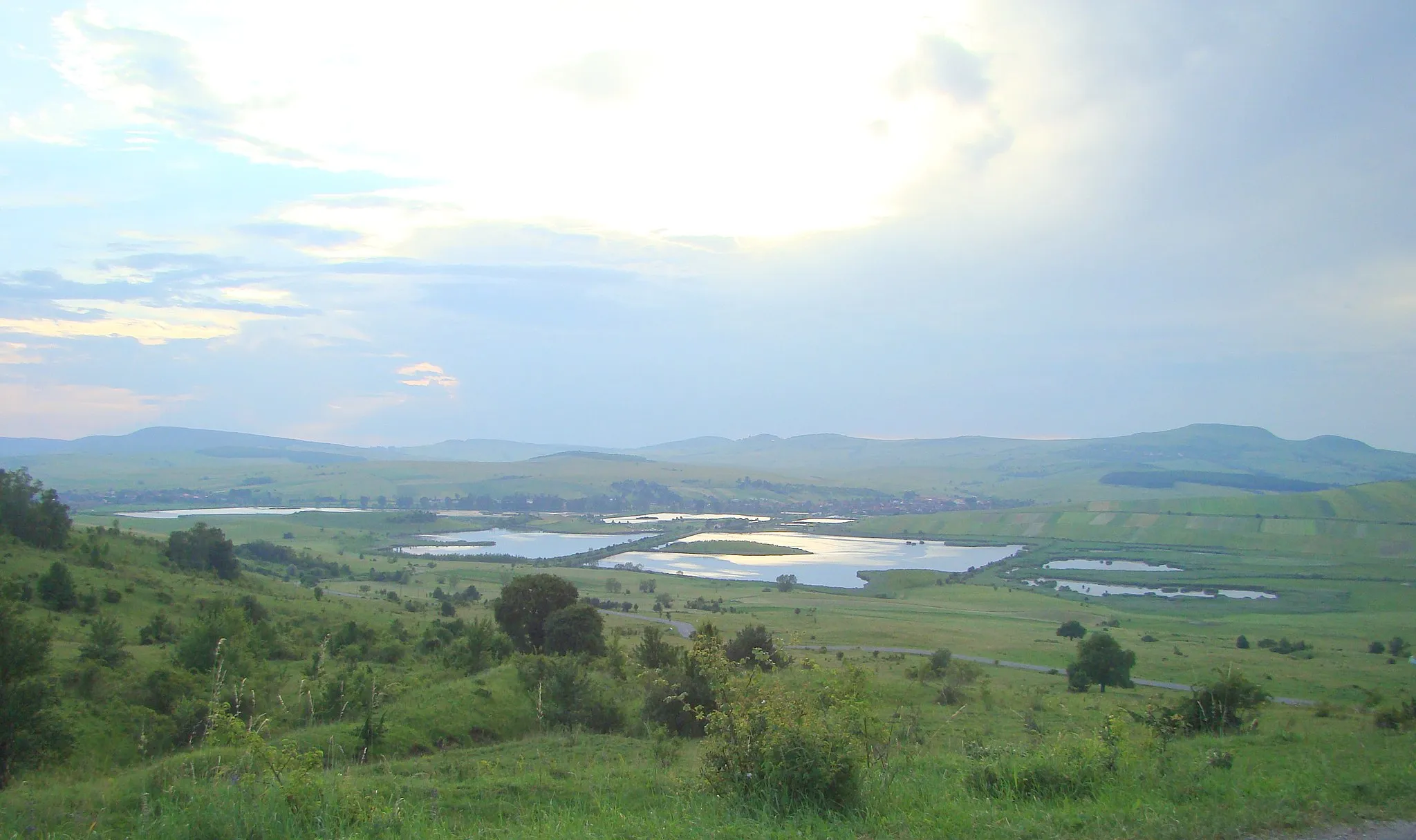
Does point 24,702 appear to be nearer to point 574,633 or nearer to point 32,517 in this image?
point 574,633

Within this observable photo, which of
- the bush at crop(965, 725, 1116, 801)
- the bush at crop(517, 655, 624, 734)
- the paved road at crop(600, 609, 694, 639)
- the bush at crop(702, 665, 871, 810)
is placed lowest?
the paved road at crop(600, 609, 694, 639)

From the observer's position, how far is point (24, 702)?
16250 millimetres

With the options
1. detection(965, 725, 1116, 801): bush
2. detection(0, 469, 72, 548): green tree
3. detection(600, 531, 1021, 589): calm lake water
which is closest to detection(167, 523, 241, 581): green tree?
detection(0, 469, 72, 548): green tree

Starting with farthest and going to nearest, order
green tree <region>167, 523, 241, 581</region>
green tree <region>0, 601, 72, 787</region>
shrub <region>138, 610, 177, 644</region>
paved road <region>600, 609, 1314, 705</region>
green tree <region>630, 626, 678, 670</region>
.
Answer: green tree <region>167, 523, 241, 581</region> < paved road <region>600, 609, 1314, 705</region> < green tree <region>630, 626, 678, 670</region> < shrub <region>138, 610, 177, 644</region> < green tree <region>0, 601, 72, 787</region>

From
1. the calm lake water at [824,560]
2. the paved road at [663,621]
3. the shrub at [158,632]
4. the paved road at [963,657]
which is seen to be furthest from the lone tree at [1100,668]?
the calm lake water at [824,560]

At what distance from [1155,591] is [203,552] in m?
93.1

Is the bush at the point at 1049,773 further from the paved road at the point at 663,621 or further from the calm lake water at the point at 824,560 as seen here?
the calm lake water at the point at 824,560

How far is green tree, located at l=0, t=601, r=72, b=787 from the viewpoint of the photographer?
51.7 ft

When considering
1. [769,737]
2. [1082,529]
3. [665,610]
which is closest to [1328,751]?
[769,737]

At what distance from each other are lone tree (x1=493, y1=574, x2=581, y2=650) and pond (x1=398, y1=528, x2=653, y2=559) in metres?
74.4

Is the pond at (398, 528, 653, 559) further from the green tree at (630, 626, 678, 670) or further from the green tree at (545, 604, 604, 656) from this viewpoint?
the green tree at (630, 626, 678, 670)

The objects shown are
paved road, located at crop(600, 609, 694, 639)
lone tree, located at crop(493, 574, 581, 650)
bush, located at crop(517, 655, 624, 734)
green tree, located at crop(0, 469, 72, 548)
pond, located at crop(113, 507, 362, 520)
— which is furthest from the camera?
pond, located at crop(113, 507, 362, 520)

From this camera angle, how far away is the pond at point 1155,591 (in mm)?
83000

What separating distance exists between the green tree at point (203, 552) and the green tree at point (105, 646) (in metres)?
29.7
